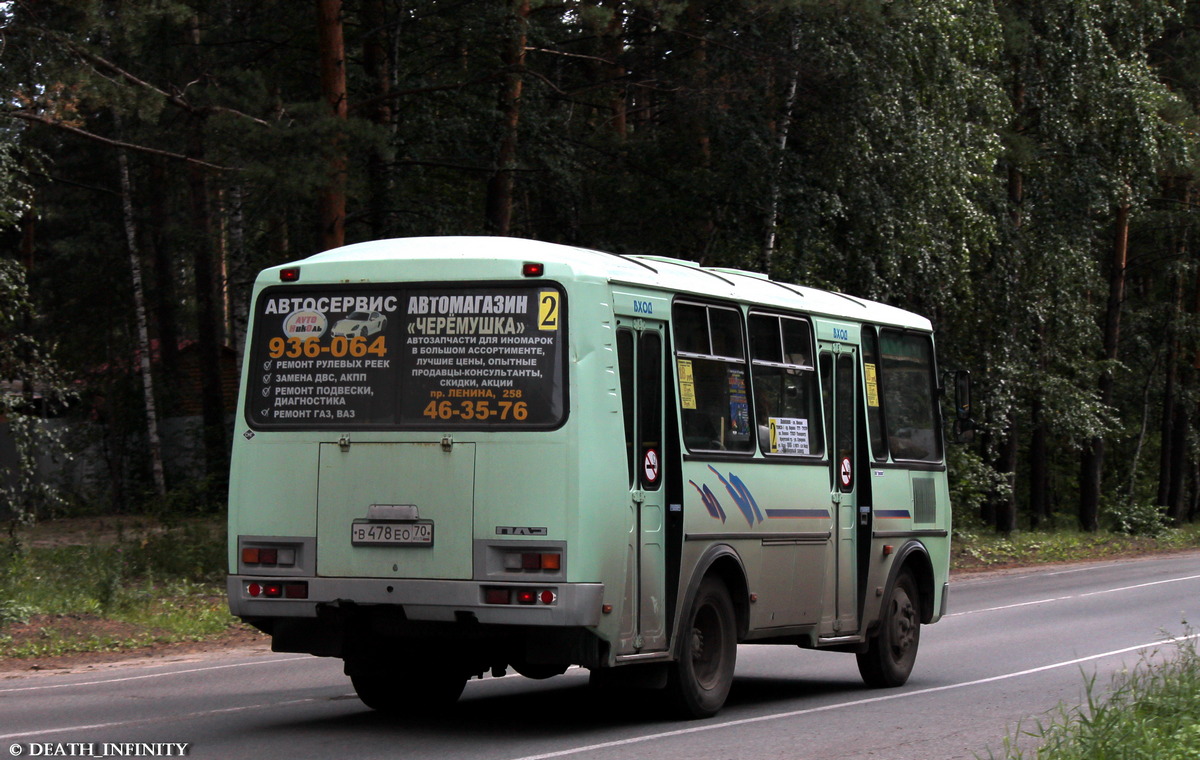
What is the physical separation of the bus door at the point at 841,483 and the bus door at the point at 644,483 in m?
2.64

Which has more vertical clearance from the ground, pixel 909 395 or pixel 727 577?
pixel 909 395

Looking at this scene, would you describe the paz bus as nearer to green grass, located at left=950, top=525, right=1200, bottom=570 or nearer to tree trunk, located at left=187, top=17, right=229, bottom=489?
tree trunk, located at left=187, top=17, right=229, bottom=489

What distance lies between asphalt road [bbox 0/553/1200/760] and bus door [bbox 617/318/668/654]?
697 millimetres

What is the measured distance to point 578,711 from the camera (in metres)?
11.0

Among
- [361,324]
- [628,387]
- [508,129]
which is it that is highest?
[508,129]

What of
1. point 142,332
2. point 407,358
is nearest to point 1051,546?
point 142,332

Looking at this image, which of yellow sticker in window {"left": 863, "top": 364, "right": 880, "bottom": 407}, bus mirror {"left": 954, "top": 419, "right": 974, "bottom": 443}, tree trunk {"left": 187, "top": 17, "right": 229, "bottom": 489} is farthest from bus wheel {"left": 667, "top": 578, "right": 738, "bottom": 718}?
tree trunk {"left": 187, "top": 17, "right": 229, "bottom": 489}

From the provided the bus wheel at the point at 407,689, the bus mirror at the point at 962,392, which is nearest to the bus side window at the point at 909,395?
the bus mirror at the point at 962,392

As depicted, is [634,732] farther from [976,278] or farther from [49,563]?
[976,278]

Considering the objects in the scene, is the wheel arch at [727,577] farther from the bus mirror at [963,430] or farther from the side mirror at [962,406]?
the bus mirror at [963,430]

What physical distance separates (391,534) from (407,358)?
1089 millimetres

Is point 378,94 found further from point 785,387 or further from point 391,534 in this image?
point 391,534

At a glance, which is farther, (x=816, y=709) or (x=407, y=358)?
(x=816, y=709)

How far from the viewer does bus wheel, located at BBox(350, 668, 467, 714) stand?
10.6m
